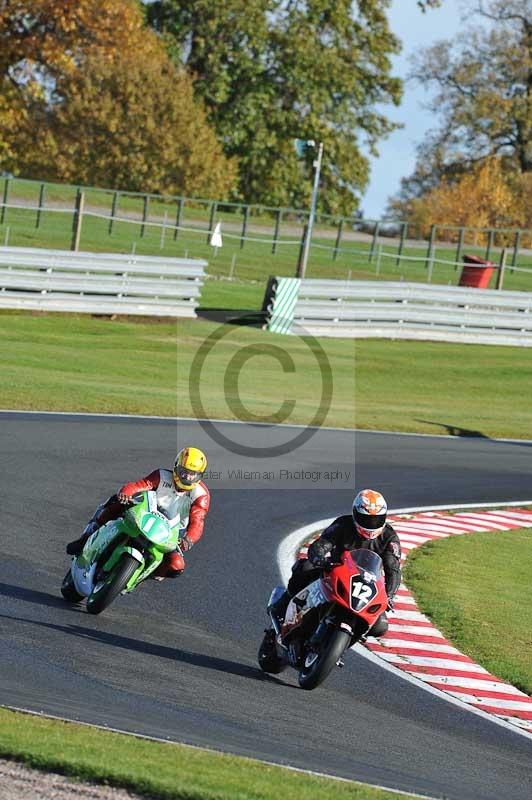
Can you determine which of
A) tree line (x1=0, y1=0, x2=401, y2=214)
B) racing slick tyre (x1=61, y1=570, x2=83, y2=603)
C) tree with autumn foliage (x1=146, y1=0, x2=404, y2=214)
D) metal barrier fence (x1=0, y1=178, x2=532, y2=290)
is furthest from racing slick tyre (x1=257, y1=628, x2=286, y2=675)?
tree with autumn foliage (x1=146, y1=0, x2=404, y2=214)

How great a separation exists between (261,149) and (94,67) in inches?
465

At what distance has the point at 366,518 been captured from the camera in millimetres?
10125

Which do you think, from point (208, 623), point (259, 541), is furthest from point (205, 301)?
point (208, 623)

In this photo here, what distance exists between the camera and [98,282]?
29469mm

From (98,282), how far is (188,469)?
18999mm

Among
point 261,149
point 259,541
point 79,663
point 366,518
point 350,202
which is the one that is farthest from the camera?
point 350,202

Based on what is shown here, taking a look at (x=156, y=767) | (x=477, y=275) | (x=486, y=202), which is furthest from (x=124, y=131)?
(x=156, y=767)

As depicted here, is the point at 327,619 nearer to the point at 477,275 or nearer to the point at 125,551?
the point at 125,551

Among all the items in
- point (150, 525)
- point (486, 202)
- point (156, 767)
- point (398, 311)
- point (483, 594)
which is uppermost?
point (486, 202)

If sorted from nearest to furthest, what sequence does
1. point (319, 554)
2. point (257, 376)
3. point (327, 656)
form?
point (327, 656)
point (319, 554)
point (257, 376)

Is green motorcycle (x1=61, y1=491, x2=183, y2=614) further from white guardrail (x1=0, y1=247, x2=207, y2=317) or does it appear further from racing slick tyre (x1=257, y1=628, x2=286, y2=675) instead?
white guardrail (x1=0, y1=247, x2=207, y2=317)

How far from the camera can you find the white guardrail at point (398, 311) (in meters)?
31.2

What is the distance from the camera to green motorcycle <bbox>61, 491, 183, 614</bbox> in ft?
35.0

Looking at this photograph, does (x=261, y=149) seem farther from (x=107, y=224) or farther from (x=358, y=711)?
(x=358, y=711)
